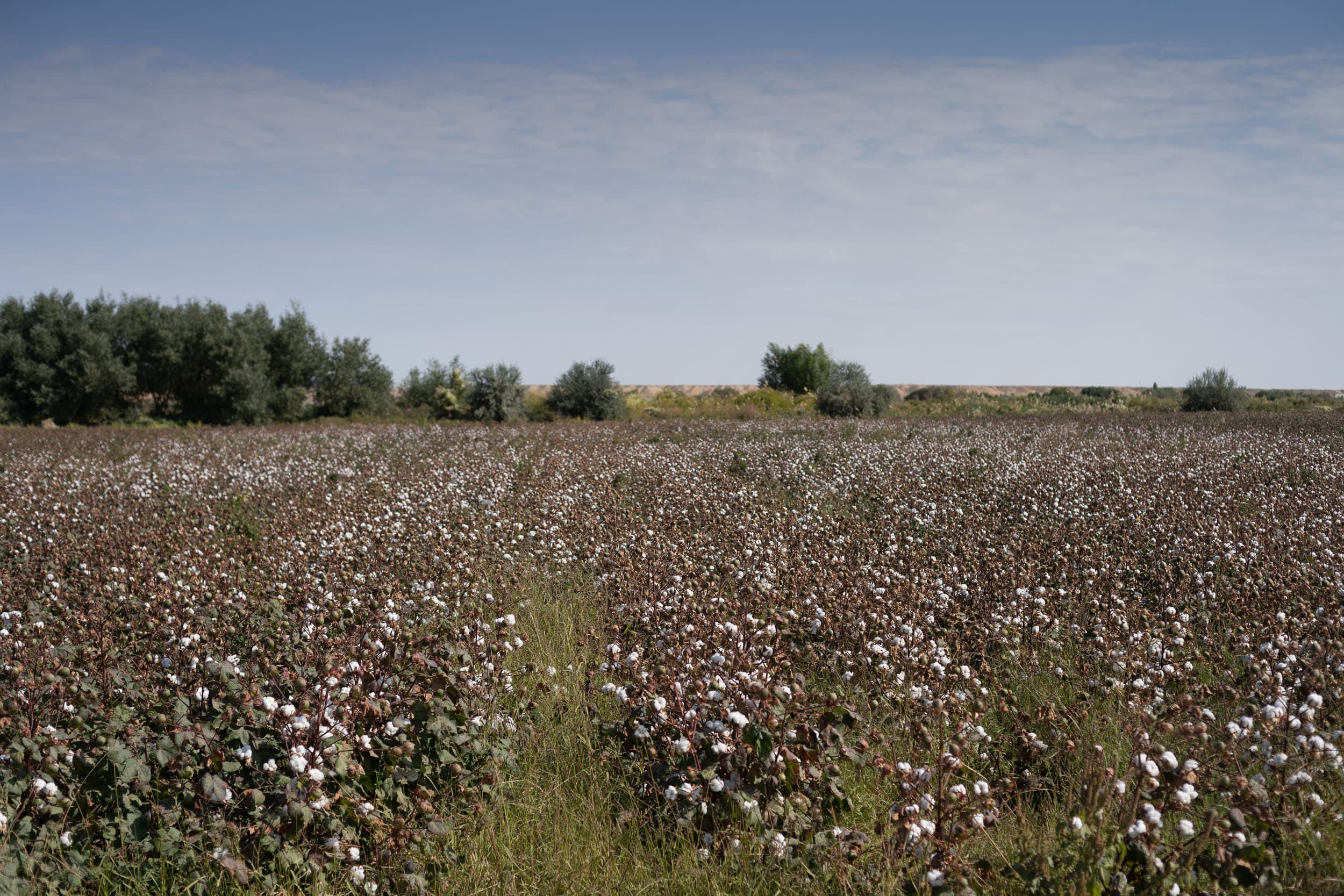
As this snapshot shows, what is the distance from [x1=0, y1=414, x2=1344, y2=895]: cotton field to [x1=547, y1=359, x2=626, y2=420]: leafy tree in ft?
82.0

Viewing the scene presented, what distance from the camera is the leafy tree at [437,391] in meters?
35.6

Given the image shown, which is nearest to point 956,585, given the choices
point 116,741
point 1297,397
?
point 116,741

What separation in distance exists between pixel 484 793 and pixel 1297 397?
1923 inches

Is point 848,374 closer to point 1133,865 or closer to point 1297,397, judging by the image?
point 1297,397

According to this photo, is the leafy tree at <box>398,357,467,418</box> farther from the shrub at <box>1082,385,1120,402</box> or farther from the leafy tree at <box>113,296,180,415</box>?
the shrub at <box>1082,385,1120,402</box>

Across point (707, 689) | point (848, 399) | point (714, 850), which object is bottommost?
point (714, 850)

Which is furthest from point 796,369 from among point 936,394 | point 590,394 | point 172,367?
point 172,367

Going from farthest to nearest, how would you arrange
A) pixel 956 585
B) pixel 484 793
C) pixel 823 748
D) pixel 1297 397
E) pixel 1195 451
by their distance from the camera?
pixel 1297 397
pixel 1195 451
pixel 956 585
pixel 484 793
pixel 823 748

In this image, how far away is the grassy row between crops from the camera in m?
2.82

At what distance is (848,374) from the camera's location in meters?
38.1

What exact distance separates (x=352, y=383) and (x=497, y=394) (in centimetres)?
1004

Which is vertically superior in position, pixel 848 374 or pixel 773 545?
pixel 848 374

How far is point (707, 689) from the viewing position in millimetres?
3531

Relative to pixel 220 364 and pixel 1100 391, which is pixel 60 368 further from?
pixel 1100 391
